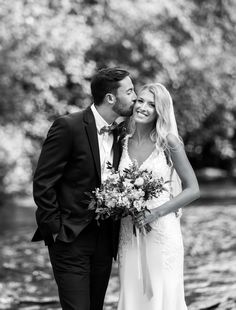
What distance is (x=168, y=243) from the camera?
5.20 meters

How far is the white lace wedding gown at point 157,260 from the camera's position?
518 cm

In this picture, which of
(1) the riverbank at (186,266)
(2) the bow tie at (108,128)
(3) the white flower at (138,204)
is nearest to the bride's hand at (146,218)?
(3) the white flower at (138,204)

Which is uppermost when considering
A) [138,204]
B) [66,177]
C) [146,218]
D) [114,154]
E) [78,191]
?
[114,154]

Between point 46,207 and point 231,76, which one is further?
point 231,76

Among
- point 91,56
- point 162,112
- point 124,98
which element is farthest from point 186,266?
point 91,56

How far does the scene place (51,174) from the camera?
193 inches

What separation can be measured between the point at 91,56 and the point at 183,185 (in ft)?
41.6

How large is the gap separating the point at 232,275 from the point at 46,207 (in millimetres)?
5003

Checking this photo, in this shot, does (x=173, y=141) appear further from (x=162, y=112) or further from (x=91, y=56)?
(x=91, y=56)

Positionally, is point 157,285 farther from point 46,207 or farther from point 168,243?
point 46,207

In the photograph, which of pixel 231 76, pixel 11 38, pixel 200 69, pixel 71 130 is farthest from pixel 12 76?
pixel 71 130

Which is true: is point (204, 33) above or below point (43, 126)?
above

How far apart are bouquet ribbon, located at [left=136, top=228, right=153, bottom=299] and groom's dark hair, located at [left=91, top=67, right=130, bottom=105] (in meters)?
1.02

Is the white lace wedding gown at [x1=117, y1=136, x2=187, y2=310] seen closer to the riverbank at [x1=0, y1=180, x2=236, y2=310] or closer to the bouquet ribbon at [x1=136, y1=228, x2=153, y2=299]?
the bouquet ribbon at [x1=136, y1=228, x2=153, y2=299]
